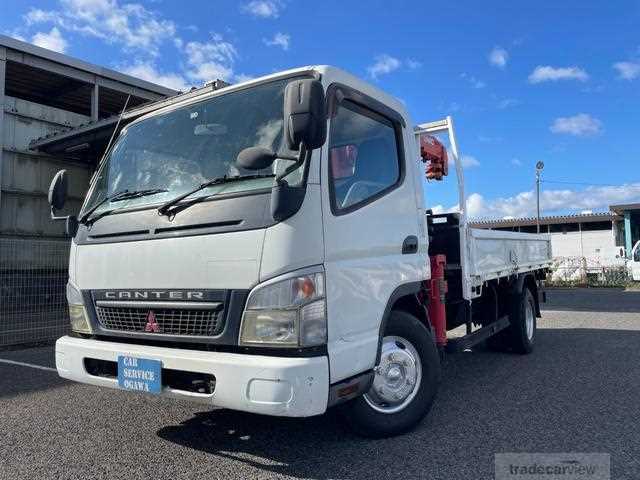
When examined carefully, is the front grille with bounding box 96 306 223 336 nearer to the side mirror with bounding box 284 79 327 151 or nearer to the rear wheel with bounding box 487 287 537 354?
the side mirror with bounding box 284 79 327 151

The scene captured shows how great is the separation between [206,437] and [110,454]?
2.13 feet

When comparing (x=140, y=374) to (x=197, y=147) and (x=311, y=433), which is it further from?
(x=197, y=147)

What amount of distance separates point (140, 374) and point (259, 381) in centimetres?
86

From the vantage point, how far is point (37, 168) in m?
12.0

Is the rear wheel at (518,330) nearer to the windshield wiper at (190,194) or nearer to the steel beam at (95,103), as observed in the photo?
the windshield wiper at (190,194)

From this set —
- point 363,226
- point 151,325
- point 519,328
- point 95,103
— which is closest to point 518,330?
point 519,328

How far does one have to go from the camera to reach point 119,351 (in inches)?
128

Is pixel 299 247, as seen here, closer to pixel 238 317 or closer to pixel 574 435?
pixel 238 317

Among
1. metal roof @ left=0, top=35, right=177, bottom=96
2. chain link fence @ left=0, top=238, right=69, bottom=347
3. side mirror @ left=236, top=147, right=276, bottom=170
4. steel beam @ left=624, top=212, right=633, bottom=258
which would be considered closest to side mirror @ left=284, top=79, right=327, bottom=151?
side mirror @ left=236, top=147, right=276, bottom=170

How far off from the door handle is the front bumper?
126 cm

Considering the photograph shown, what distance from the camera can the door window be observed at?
10.8 feet

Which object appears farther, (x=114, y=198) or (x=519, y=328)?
(x=519, y=328)

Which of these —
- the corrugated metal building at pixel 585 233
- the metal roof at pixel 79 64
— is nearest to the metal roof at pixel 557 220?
the corrugated metal building at pixel 585 233

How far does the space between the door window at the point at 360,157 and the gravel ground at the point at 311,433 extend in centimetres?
162
